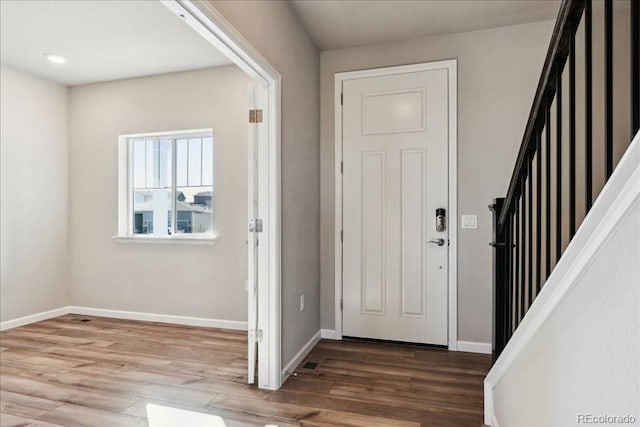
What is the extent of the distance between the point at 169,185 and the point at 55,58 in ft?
5.23

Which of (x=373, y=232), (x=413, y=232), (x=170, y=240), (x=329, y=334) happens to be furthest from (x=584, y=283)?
(x=170, y=240)

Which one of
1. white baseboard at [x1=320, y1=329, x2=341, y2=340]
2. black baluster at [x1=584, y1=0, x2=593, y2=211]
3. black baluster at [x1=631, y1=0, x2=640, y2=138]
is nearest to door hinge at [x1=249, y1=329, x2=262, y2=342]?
white baseboard at [x1=320, y1=329, x2=341, y2=340]

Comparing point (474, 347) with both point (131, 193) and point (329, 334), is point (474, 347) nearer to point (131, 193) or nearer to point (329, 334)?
point (329, 334)

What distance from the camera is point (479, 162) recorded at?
304cm

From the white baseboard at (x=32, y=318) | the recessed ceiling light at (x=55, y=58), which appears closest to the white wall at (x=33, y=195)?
the white baseboard at (x=32, y=318)

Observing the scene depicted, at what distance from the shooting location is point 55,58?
11.6 ft

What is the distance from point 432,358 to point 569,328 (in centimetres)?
206

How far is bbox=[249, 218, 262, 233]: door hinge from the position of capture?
2402 millimetres

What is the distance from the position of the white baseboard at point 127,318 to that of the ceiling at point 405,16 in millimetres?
2878

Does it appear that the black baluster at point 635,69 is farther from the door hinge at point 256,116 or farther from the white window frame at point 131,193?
the white window frame at point 131,193

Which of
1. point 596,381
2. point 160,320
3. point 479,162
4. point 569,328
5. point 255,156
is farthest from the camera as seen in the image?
point 160,320

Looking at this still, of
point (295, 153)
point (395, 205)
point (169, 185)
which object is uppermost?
point (295, 153)

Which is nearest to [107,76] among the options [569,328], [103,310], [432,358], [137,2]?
[137,2]

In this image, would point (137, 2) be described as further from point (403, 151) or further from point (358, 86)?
point (403, 151)
